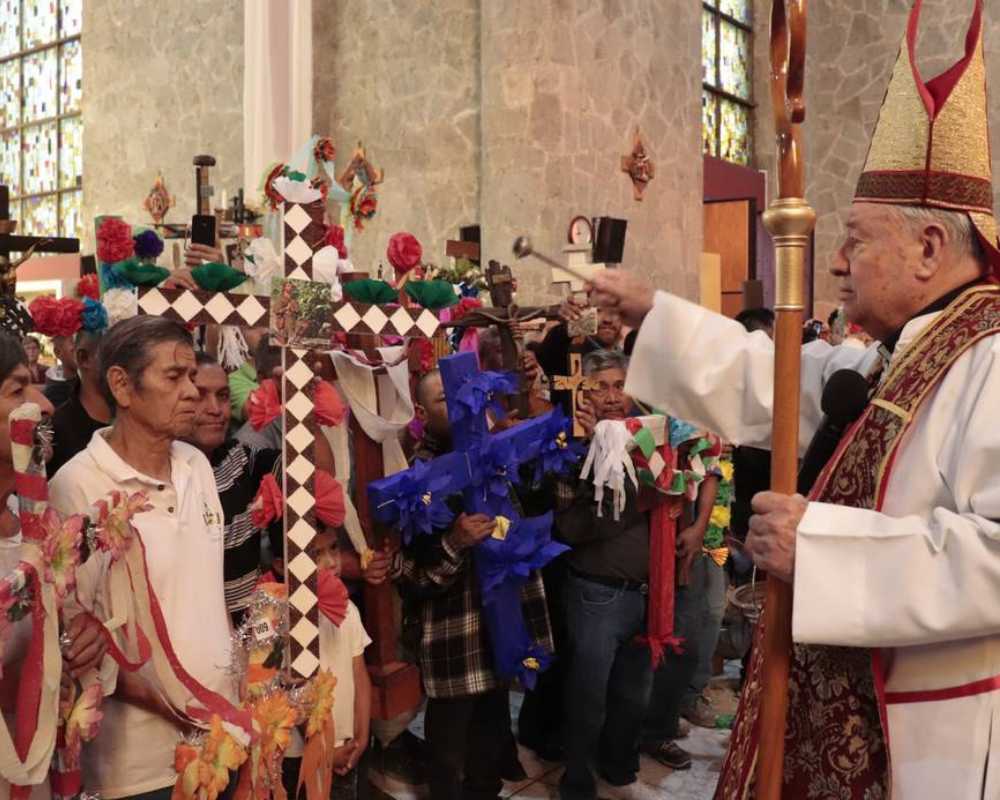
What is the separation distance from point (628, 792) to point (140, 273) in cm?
262

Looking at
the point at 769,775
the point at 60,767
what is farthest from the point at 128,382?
the point at 769,775

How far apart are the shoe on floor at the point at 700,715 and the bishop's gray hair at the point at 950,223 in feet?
10.8

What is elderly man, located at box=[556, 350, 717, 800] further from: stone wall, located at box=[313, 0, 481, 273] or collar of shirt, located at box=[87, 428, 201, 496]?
stone wall, located at box=[313, 0, 481, 273]

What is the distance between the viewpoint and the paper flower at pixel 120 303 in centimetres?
311

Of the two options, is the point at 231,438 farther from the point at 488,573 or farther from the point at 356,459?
the point at 488,573

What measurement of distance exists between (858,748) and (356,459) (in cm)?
188

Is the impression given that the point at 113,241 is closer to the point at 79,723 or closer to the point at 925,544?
the point at 79,723

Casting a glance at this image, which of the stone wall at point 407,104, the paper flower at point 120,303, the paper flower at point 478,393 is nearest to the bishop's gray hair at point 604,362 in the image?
the paper flower at point 478,393

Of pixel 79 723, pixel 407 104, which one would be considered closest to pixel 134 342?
pixel 79 723

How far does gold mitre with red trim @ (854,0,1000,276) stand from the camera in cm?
219

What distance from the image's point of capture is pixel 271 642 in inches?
110

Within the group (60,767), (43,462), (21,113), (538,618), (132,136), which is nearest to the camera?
(43,462)

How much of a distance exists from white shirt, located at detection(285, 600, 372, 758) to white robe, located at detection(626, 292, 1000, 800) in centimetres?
149

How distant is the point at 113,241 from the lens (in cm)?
318
